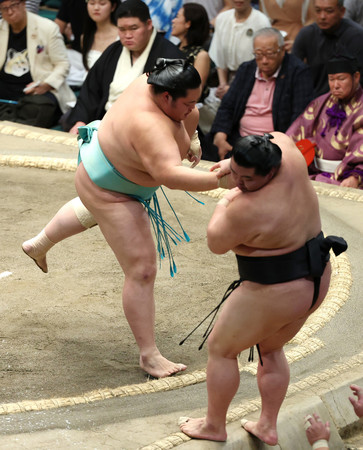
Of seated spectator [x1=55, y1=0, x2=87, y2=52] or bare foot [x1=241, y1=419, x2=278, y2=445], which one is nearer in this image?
bare foot [x1=241, y1=419, x2=278, y2=445]

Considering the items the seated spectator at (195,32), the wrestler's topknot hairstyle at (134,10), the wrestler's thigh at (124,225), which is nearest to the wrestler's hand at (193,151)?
the wrestler's thigh at (124,225)

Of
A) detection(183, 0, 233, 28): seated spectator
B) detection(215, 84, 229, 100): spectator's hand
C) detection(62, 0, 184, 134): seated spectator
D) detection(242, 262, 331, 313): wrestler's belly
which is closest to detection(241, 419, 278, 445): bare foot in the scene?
detection(242, 262, 331, 313): wrestler's belly

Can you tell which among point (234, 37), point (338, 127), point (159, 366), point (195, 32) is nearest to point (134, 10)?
point (195, 32)

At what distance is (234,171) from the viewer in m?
1.75

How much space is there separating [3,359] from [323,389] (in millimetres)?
974

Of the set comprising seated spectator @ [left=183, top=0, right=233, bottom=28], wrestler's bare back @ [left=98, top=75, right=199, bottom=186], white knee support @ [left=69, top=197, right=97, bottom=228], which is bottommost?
seated spectator @ [left=183, top=0, right=233, bottom=28]

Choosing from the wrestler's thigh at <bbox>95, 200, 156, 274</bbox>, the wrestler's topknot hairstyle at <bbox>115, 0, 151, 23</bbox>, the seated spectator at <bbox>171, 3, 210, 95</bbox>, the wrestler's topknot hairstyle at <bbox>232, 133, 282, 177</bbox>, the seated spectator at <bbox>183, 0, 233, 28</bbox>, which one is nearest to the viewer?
the wrestler's topknot hairstyle at <bbox>232, 133, 282, 177</bbox>

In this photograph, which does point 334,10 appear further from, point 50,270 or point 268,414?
point 268,414

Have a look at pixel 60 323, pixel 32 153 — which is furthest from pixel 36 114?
pixel 60 323

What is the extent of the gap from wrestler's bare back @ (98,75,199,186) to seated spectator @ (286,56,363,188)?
72.8 inches

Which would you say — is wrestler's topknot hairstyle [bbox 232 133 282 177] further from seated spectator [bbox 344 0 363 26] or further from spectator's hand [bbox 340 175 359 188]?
seated spectator [bbox 344 0 363 26]

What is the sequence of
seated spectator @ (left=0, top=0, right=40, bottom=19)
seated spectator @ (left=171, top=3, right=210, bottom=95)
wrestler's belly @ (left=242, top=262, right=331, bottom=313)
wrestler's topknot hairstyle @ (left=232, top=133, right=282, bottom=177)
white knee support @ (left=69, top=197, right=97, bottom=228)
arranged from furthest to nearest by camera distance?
seated spectator @ (left=0, top=0, right=40, bottom=19) → seated spectator @ (left=171, top=3, right=210, bottom=95) → white knee support @ (left=69, top=197, right=97, bottom=228) → wrestler's belly @ (left=242, top=262, right=331, bottom=313) → wrestler's topknot hairstyle @ (left=232, top=133, right=282, bottom=177)

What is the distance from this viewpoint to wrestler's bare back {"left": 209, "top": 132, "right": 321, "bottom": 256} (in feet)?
5.74

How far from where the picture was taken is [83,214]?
8.22 feet
